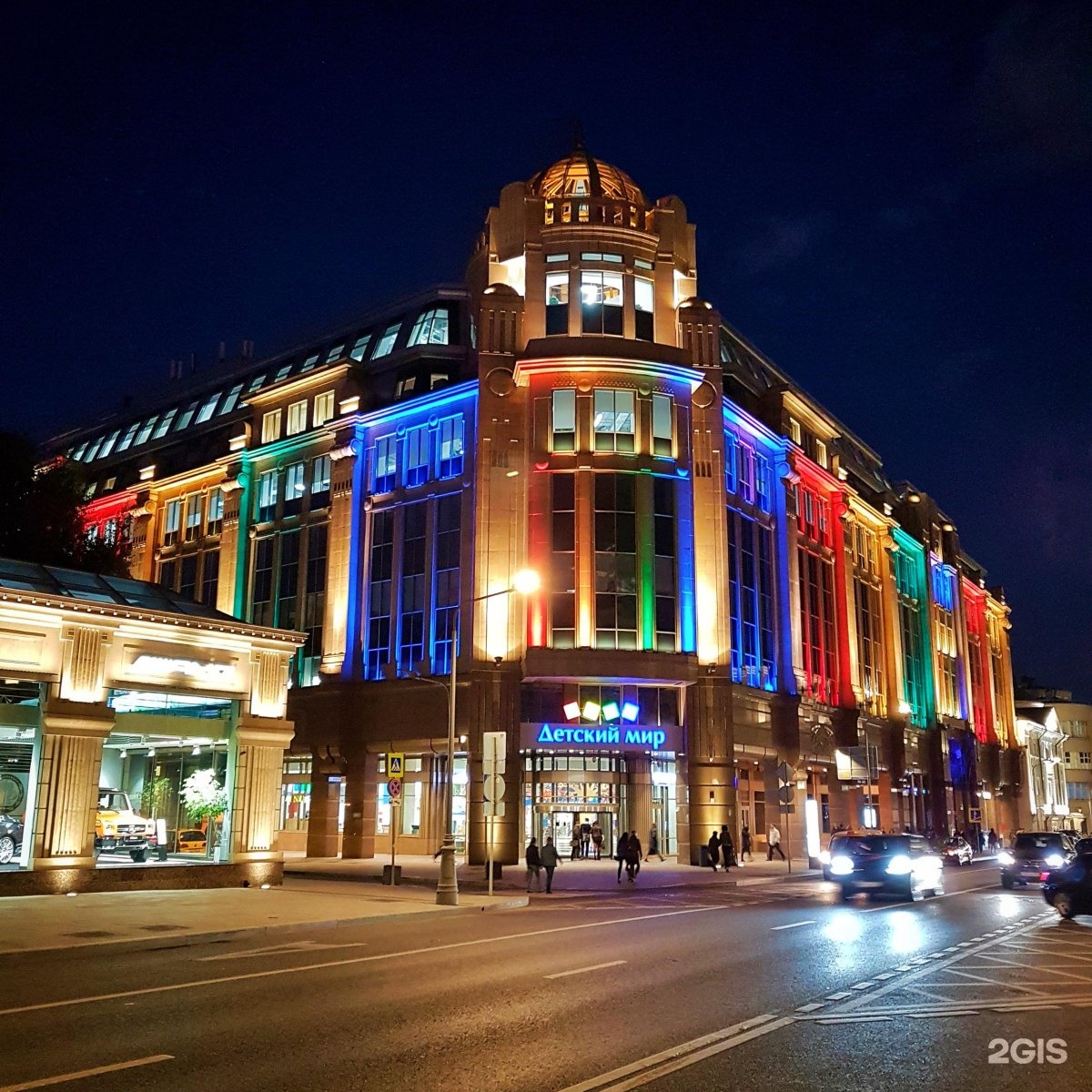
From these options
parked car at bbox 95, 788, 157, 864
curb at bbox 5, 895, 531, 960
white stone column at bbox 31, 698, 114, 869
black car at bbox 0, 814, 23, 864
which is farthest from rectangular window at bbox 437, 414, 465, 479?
curb at bbox 5, 895, 531, 960

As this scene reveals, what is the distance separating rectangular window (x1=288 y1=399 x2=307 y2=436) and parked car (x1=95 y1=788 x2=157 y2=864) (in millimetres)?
28216

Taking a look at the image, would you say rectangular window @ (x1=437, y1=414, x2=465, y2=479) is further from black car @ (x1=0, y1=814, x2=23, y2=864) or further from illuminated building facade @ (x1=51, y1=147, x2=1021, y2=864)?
black car @ (x1=0, y1=814, x2=23, y2=864)

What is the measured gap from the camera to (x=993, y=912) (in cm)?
2231

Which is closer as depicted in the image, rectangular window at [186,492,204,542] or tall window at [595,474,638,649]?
tall window at [595,474,638,649]

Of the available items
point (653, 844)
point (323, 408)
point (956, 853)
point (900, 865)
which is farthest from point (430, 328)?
point (900, 865)

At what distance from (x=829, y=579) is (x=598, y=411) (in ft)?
70.5

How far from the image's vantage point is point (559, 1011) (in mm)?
10242

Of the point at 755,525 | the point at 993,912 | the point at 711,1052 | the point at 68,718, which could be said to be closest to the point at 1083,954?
the point at 993,912

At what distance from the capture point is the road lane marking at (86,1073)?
743cm

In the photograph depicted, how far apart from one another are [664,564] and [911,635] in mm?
34578

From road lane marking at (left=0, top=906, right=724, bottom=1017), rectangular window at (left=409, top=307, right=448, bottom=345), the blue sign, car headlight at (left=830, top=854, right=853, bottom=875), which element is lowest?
road lane marking at (left=0, top=906, right=724, bottom=1017)

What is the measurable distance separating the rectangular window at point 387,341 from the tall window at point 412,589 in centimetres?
1130

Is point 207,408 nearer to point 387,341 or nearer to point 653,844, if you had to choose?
point 387,341

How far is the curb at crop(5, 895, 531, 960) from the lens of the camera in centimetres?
1553
